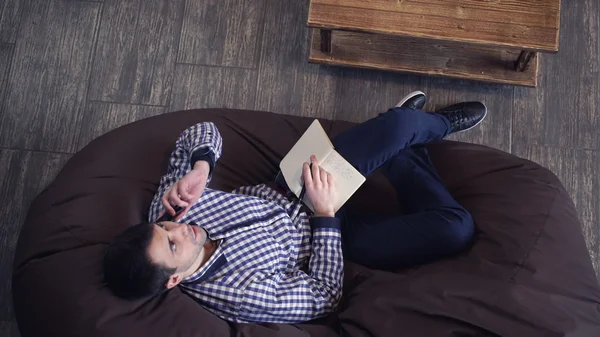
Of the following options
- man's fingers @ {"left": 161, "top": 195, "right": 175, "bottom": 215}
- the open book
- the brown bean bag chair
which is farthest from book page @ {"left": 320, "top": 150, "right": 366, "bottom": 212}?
man's fingers @ {"left": 161, "top": 195, "right": 175, "bottom": 215}

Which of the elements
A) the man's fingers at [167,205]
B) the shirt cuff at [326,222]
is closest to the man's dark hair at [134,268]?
the man's fingers at [167,205]

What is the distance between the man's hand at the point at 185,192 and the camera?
4.21 feet

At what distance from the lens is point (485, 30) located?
1573 mm

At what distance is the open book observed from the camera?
1.43 meters

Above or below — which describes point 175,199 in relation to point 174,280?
above

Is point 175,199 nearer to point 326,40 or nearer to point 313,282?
point 313,282

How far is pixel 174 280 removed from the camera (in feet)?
4.00

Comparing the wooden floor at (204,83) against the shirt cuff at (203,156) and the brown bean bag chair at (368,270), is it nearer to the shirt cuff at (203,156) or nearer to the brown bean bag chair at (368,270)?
the brown bean bag chair at (368,270)

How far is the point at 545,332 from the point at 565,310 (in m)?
0.09

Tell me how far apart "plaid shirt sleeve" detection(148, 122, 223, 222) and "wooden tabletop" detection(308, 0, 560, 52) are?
473 mm

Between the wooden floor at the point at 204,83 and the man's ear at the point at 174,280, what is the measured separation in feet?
2.75

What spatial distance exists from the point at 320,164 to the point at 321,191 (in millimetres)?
91

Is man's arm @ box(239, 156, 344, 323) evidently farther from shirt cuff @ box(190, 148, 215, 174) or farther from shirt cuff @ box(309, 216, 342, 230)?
shirt cuff @ box(190, 148, 215, 174)

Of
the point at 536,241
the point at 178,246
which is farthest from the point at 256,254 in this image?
the point at 536,241
